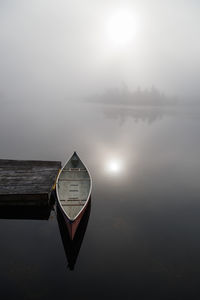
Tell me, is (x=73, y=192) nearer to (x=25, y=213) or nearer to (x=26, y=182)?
(x=25, y=213)

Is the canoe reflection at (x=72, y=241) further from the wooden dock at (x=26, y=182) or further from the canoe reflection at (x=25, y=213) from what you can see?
the wooden dock at (x=26, y=182)

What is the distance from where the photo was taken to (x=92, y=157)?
118ft

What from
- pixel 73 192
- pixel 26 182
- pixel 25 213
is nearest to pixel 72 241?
pixel 73 192

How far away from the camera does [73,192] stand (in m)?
17.4

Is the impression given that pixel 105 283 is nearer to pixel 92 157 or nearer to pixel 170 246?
pixel 170 246

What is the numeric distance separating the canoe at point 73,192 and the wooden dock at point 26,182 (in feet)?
4.10

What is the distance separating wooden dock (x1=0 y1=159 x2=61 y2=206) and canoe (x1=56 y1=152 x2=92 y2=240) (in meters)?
1.25

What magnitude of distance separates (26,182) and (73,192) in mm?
5405

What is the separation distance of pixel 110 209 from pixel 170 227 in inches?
242

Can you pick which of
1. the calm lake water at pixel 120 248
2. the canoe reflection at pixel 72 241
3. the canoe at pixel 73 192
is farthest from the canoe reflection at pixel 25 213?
the canoe at pixel 73 192

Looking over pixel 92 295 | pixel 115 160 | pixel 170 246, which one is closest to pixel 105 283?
pixel 92 295

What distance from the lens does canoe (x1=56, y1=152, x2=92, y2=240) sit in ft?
42.3

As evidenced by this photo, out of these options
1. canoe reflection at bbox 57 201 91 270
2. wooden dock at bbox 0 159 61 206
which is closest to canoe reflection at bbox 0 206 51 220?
wooden dock at bbox 0 159 61 206

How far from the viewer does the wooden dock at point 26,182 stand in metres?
16.1
